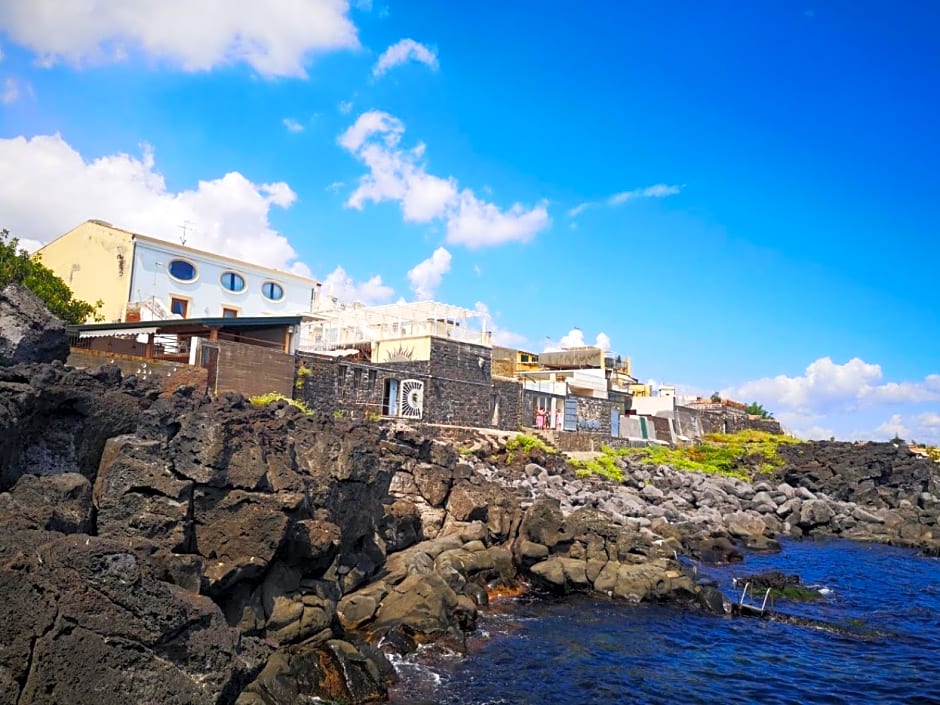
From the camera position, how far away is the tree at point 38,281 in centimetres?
2997

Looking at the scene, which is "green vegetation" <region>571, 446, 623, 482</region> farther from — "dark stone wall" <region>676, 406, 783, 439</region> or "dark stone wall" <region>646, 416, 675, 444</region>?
"dark stone wall" <region>676, 406, 783, 439</region>

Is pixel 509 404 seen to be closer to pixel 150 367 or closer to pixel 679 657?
pixel 150 367

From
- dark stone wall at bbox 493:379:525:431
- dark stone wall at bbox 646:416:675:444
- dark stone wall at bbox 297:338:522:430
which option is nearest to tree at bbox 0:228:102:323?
dark stone wall at bbox 297:338:522:430

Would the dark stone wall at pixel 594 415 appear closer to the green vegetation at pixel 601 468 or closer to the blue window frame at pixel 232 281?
the green vegetation at pixel 601 468

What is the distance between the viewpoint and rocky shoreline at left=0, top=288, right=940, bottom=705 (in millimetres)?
6816

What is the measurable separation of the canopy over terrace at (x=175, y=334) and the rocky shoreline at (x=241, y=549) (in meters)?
11.2

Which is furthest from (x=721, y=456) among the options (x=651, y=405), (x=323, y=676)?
(x=323, y=676)

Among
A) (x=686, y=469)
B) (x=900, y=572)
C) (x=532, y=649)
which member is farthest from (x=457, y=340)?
(x=532, y=649)

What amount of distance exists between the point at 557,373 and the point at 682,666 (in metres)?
43.8

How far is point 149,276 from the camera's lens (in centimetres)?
4091

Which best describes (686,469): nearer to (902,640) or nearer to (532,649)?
(902,640)

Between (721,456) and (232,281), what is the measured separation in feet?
118

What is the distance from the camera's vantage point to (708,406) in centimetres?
6650

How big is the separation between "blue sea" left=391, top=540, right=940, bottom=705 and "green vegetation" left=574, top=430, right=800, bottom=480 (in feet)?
71.6
